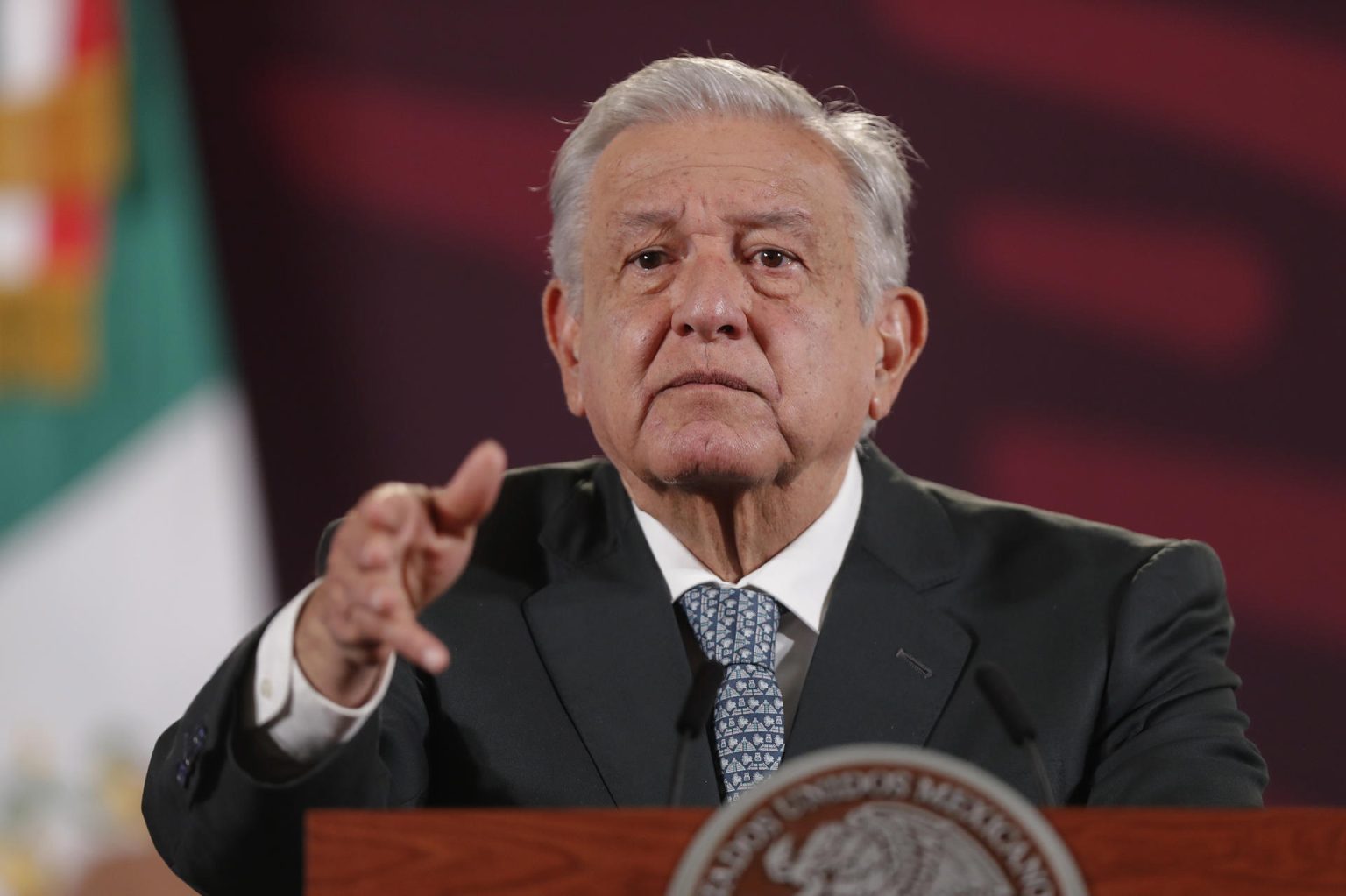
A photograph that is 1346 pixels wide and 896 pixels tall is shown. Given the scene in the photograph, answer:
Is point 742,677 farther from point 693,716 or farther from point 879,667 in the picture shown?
point 693,716

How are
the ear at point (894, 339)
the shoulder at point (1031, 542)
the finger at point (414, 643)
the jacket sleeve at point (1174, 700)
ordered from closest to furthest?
the finger at point (414, 643) → the jacket sleeve at point (1174, 700) → the shoulder at point (1031, 542) → the ear at point (894, 339)

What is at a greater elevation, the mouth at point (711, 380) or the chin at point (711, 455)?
the mouth at point (711, 380)

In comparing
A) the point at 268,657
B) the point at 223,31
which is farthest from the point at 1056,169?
the point at 268,657

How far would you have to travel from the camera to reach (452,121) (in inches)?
132

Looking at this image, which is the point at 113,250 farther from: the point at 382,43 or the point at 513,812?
the point at 513,812

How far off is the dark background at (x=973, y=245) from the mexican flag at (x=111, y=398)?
10 cm

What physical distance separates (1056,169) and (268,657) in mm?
2373

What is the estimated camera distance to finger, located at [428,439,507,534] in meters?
1.23

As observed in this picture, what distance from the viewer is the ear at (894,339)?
80.7 inches

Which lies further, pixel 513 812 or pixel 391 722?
pixel 391 722

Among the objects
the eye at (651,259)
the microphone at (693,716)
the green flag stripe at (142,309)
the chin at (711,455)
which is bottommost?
the green flag stripe at (142,309)

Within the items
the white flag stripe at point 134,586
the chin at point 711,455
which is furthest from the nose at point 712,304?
the white flag stripe at point 134,586

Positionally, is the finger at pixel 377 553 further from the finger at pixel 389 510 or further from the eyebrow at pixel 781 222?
the eyebrow at pixel 781 222

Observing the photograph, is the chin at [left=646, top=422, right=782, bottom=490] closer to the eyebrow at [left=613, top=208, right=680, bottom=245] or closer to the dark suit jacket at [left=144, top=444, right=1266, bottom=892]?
the dark suit jacket at [left=144, top=444, right=1266, bottom=892]
